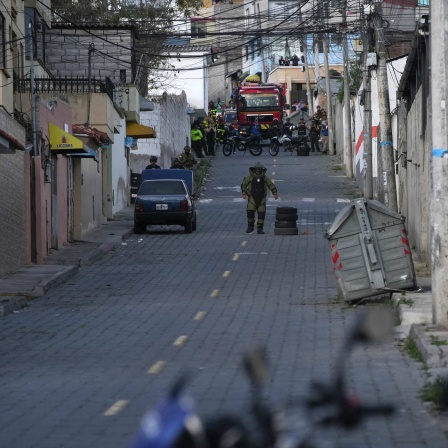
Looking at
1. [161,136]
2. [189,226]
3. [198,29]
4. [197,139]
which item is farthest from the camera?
[197,139]

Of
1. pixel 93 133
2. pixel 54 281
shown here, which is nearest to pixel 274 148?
pixel 93 133

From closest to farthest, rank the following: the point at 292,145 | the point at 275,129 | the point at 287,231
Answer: the point at 287,231 → the point at 292,145 → the point at 275,129

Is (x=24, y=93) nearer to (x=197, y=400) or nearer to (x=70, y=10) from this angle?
(x=197, y=400)

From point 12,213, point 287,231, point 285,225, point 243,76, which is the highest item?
point 243,76

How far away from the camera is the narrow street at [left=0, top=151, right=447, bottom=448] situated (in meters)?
10.3

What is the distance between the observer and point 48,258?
1152 inches

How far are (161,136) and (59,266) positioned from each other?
2953 cm

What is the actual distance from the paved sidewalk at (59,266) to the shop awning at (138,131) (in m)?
8.95

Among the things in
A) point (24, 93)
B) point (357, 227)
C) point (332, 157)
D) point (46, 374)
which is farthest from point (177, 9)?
point (46, 374)

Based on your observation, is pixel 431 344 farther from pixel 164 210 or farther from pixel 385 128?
pixel 164 210

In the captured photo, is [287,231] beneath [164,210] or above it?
beneath

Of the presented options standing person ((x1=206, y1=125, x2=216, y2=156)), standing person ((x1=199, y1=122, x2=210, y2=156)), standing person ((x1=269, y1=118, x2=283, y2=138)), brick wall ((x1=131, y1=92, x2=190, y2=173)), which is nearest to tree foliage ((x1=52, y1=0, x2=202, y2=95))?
brick wall ((x1=131, y1=92, x2=190, y2=173))

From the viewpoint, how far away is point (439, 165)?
15.0 meters

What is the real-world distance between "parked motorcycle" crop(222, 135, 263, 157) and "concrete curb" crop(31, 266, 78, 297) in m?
41.5
